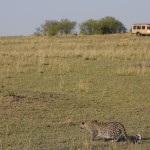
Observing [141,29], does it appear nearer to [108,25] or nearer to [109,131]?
[108,25]

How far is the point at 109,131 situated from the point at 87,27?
258 feet

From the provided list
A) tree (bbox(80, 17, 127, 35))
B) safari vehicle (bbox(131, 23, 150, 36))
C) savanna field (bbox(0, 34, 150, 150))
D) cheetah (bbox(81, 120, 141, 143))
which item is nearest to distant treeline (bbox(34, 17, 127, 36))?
tree (bbox(80, 17, 127, 35))

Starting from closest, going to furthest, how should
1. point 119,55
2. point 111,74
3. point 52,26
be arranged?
point 111,74
point 119,55
point 52,26

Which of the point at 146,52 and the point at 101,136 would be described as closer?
the point at 101,136

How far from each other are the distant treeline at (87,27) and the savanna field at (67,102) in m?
58.9

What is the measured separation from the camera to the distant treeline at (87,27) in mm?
85688

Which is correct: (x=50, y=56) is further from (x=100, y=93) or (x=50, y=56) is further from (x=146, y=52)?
(x=100, y=93)

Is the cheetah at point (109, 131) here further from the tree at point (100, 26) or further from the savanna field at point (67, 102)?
the tree at point (100, 26)

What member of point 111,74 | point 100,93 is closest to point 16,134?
point 100,93

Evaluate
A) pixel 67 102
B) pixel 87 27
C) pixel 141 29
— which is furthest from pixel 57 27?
pixel 67 102

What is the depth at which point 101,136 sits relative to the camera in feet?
30.6

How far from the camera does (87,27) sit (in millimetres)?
87312

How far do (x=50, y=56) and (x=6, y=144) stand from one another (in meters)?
21.7

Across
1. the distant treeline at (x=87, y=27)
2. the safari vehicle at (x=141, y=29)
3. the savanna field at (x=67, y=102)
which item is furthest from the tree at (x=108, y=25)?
the savanna field at (x=67, y=102)
